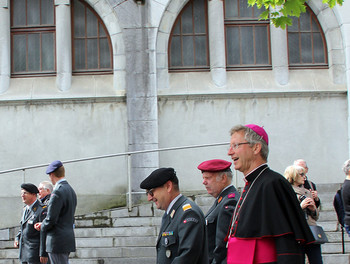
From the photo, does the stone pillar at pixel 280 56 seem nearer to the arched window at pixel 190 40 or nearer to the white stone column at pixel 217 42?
the white stone column at pixel 217 42

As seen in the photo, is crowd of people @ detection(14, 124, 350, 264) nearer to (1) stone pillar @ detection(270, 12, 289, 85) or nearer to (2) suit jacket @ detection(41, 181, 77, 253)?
(2) suit jacket @ detection(41, 181, 77, 253)

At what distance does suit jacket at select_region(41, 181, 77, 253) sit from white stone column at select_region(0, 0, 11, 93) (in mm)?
6981

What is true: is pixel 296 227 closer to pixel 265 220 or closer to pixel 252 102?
pixel 265 220

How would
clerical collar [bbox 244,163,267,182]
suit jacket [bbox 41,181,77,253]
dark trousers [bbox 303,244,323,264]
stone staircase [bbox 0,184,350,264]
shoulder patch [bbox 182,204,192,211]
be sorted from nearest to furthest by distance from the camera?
1. clerical collar [bbox 244,163,267,182]
2. shoulder patch [bbox 182,204,192,211]
3. dark trousers [bbox 303,244,323,264]
4. suit jacket [bbox 41,181,77,253]
5. stone staircase [bbox 0,184,350,264]

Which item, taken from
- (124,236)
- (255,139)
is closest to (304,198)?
(255,139)

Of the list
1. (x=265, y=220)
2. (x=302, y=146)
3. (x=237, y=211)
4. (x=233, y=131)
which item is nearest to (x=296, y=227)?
(x=265, y=220)

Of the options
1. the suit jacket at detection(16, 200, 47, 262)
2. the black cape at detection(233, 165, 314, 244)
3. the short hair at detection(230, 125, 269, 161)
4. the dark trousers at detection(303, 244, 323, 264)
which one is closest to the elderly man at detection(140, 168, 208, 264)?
the black cape at detection(233, 165, 314, 244)

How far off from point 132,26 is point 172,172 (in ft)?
30.8

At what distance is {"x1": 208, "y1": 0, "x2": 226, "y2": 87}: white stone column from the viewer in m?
14.0

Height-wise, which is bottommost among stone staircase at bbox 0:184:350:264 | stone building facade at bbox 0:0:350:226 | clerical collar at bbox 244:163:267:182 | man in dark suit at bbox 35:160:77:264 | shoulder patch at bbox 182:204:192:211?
stone staircase at bbox 0:184:350:264

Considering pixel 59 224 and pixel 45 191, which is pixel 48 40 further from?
pixel 59 224

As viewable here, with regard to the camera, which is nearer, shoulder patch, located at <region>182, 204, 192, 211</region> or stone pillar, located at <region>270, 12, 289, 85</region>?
shoulder patch, located at <region>182, 204, 192, 211</region>

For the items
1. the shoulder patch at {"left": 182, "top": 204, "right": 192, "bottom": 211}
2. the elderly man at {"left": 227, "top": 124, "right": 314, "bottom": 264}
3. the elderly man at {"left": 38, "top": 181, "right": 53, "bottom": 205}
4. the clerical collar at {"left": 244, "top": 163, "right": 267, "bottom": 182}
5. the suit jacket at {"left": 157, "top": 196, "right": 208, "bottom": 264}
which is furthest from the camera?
the elderly man at {"left": 38, "top": 181, "right": 53, "bottom": 205}

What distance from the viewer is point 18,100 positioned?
542 inches
